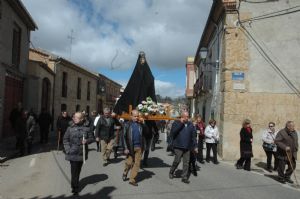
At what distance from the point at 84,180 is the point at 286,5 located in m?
9.70

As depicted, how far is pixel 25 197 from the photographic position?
7426mm

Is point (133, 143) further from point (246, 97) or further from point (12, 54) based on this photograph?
point (12, 54)

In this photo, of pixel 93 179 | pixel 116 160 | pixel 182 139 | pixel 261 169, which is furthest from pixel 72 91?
pixel 182 139

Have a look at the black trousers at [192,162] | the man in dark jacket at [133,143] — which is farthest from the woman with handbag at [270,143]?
the man in dark jacket at [133,143]

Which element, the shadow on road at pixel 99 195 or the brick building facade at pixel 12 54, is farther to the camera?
the brick building facade at pixel 12 54

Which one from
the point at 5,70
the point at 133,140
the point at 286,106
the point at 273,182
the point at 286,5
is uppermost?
the point at 286,5

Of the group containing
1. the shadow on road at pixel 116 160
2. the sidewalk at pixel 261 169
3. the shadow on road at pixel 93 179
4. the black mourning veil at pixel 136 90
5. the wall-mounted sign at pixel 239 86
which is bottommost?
the sidewalk at pixel 261 169

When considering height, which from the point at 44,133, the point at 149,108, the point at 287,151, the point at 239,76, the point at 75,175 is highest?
the point at 239,76

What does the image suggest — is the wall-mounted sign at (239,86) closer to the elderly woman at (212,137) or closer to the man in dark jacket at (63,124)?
the elderly woman at (212,137)

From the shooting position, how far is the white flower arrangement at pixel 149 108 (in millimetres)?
11027

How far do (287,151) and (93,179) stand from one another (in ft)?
15.0

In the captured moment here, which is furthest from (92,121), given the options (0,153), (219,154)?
(219,154)

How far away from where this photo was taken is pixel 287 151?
1014 centimetres

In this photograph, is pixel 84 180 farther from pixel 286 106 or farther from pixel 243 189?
pixel 286 106
